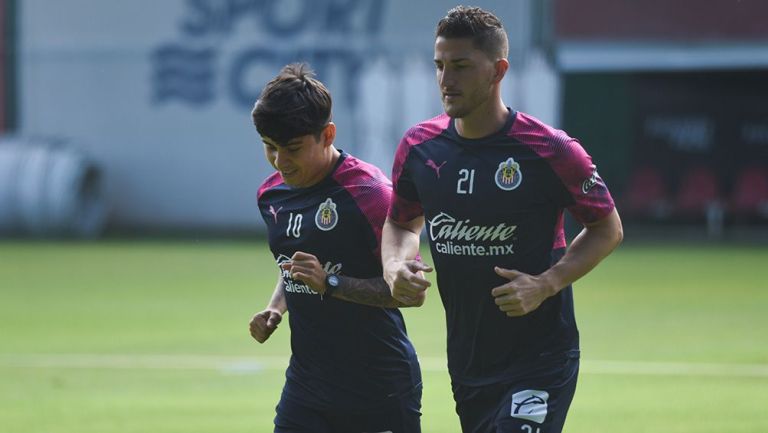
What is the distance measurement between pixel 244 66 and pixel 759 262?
13.3 meters

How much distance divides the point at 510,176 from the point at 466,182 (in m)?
0.17

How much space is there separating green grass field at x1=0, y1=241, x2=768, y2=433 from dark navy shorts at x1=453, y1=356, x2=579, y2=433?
364 centimetres

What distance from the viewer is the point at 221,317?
593 inches

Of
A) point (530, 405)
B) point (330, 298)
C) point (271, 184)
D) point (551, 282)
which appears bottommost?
point (530, 405)

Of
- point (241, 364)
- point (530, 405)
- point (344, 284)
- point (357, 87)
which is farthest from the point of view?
point (357, 87)

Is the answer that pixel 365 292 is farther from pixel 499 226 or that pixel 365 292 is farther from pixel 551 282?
pixel 551 282

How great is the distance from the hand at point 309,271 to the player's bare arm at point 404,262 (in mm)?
253

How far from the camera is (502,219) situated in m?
5.50

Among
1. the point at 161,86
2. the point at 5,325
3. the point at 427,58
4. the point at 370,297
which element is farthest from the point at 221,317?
the point at 161,86

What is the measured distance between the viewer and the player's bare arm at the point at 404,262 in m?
5.20

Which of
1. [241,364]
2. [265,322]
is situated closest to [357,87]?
[241,364]

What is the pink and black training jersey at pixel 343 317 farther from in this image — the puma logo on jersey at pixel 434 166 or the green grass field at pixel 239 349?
the green grass field at pixel 239 349

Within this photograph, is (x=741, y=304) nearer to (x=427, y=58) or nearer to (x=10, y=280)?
(x=10, y=280)

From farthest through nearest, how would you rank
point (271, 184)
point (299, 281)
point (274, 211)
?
point (271, 184)
point (274, 211)
point (299, 281)
